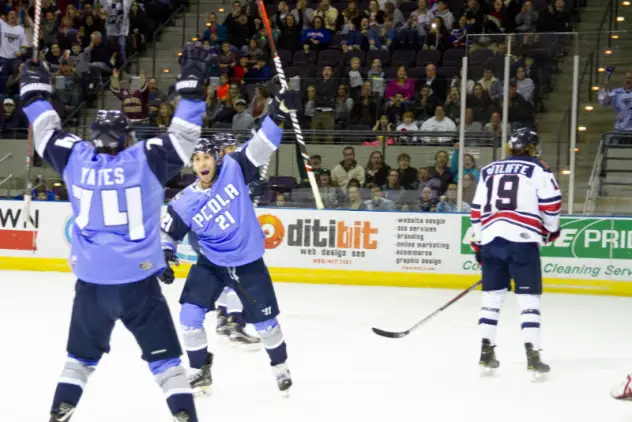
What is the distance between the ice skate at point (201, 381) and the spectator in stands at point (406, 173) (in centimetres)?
510

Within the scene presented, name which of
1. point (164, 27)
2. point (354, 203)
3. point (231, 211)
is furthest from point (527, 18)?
point (231, 211)

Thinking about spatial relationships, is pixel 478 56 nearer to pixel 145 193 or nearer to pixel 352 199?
pixel 352 199

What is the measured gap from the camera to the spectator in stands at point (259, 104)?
38.0 ft

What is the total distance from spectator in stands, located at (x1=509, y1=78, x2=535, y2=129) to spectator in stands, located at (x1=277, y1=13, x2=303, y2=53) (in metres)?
4.79

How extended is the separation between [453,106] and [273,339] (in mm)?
5373

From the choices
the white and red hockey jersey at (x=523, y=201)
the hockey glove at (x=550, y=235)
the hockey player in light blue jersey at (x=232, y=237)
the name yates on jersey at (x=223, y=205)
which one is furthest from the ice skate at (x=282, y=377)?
the hockey glove at (x=550, y=235)

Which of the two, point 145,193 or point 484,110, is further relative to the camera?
point 484,110

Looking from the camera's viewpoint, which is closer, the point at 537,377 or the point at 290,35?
the point at 537,377

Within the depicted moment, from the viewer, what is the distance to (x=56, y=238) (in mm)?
10461

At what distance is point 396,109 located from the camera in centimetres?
1115

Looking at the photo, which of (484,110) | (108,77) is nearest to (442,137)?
(484,110)

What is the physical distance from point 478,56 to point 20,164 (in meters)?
5.63

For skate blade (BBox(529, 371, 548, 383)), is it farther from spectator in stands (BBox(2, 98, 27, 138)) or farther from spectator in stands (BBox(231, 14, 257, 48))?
spectator in stands (BBox(231, 14, 257, 48))

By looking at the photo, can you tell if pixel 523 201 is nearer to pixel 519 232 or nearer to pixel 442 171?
pixel 519 232
